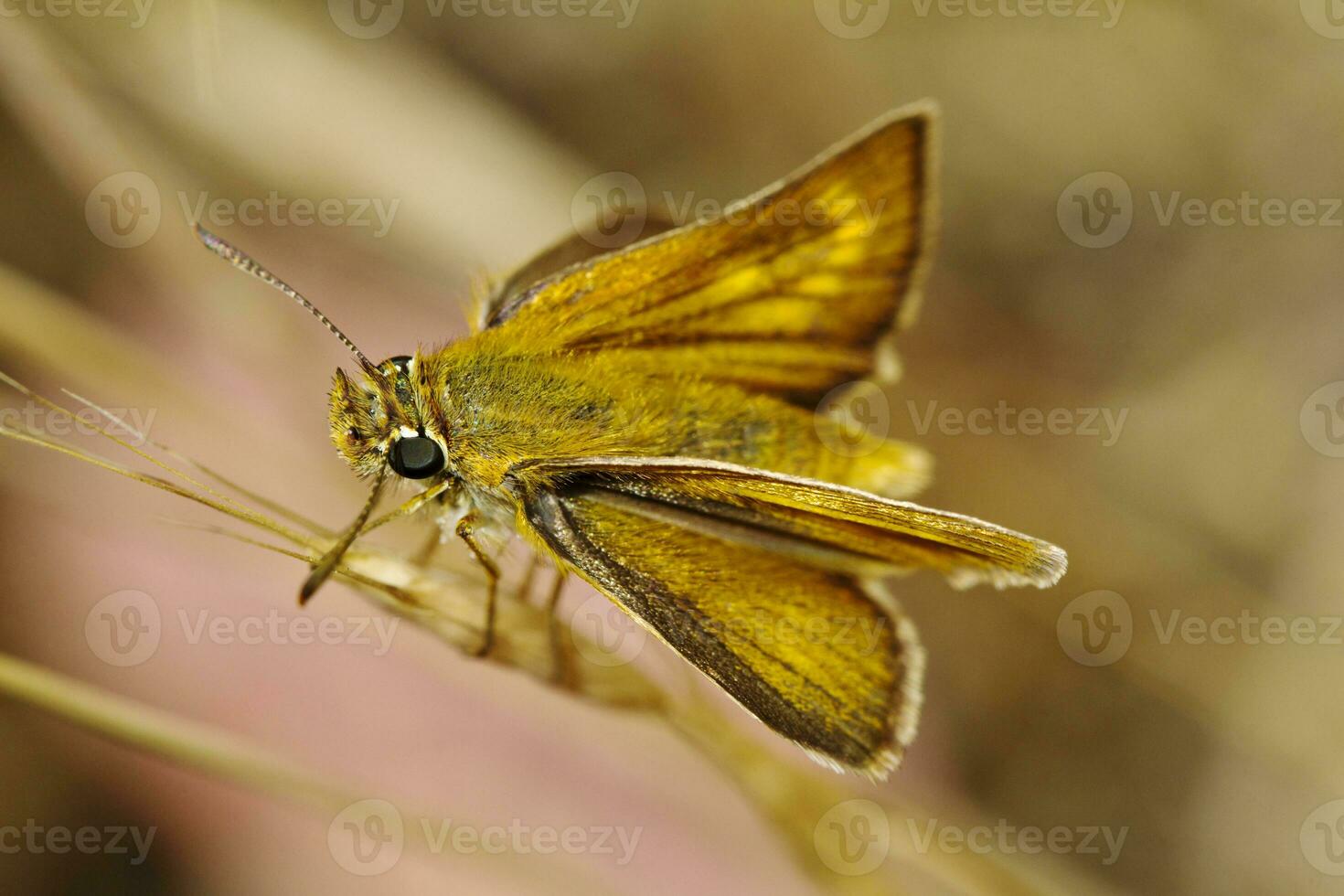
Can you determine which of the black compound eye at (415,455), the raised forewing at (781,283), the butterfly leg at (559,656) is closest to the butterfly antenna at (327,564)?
the black compound eye at (415,455)

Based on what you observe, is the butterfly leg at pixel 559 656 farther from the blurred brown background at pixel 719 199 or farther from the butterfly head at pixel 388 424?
the blurred brown background at pixel 719 199

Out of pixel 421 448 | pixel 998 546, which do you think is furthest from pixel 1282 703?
pixel 421 448

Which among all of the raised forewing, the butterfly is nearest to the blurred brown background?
the butterfly

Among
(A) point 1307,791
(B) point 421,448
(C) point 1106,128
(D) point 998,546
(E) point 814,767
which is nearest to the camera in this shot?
(D) point 998,546

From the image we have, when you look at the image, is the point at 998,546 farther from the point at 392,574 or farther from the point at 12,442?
the point at 12,442

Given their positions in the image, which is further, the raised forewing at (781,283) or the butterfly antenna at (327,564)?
the raised forewing at (781,283)
